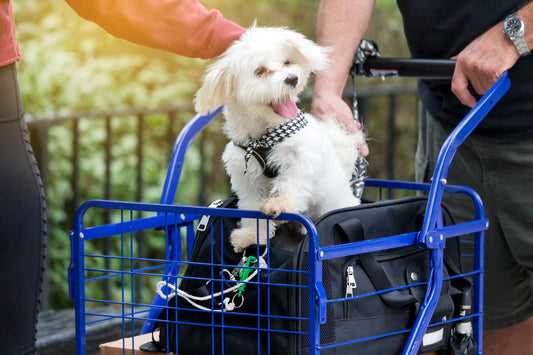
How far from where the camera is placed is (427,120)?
9.00 ft

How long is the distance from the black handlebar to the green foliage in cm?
253

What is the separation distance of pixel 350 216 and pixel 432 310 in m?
0.31

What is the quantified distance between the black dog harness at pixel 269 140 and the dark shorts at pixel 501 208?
770 millimetres

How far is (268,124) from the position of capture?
203 centimetres

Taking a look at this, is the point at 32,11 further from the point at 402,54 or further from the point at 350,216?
the point at 350,216

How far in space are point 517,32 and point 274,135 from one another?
745mm

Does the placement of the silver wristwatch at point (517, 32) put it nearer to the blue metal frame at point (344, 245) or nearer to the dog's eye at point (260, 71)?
the blue metal frame at point (344, 245)

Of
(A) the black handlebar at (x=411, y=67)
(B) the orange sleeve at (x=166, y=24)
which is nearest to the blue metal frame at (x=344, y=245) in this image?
(A) the black handlebar at (x=411, y=67)

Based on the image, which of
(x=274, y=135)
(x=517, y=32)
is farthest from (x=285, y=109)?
(x=517, y=32)

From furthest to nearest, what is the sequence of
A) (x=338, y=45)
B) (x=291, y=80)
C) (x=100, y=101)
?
1. (x=100, y=101)
2. (x=338, y=45)
3. (x=291, y=80)

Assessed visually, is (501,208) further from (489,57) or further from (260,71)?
(260,71)

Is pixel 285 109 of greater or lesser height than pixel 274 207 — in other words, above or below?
above

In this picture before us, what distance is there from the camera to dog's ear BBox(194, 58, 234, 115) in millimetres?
1966

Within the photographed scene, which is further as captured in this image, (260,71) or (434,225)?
(260,71)
